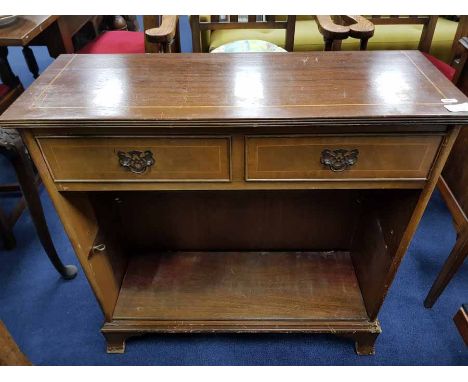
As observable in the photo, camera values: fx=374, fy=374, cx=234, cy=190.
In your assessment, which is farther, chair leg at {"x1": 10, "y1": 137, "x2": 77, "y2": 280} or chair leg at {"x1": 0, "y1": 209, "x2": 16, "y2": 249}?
chair leg at {"x1": 0, "y1": 209, "x2": 16, "y2": 249}

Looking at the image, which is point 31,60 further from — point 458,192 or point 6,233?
point 458,192

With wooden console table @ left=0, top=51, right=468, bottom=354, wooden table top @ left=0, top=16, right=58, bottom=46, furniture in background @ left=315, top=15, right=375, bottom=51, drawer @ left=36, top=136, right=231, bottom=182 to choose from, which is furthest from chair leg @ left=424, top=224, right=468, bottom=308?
wooden table top @ left=0, top=16, right=58, bottom=46

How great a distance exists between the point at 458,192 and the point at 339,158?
23.6 inches

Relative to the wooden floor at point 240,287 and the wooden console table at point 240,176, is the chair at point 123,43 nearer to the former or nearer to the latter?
the wooden console table at point 240,176

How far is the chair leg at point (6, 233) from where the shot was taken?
4.59 feet

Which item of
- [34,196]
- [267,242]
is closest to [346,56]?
[267,242]

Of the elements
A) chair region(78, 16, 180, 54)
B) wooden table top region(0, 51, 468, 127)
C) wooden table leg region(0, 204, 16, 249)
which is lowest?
wooden table leg region(0, 204, 16, 249)

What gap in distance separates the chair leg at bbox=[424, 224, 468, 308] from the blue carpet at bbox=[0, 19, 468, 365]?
54mm

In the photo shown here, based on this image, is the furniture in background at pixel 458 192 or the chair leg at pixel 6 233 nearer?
the furniture in background at pixel 458 192

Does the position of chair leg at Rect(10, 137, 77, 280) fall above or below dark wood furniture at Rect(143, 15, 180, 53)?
below

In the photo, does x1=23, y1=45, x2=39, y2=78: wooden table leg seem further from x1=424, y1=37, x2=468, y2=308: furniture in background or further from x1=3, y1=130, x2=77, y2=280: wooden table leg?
x1=424, y1=37, x2=468, y2=308: furniture in background

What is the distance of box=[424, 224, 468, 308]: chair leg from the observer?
107 centimetres

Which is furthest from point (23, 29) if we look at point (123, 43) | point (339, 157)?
point (339, 157)

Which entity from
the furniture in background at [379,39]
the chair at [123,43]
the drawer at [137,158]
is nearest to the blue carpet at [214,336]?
the drawer at [137,158]
